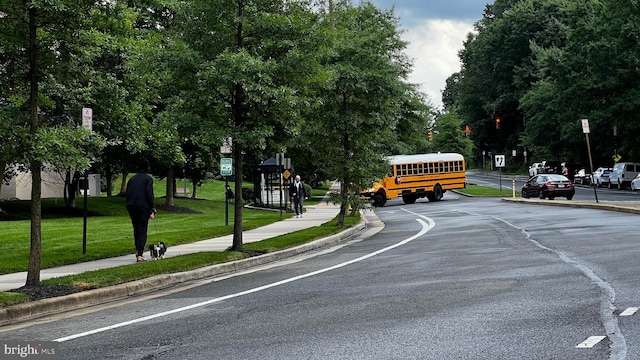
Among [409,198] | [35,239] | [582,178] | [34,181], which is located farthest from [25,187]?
[582,178]

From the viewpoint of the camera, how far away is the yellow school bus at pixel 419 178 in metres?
53.0

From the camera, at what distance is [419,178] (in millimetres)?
54781

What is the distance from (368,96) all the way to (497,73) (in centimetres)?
7789

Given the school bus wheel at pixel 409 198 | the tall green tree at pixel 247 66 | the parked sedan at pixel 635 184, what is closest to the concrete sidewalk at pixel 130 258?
the tall green tree at pixel 247 66

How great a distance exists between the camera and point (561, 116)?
2906 inches

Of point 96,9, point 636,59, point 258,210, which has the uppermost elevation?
point 636,59

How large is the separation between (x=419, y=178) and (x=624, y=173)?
1965cm

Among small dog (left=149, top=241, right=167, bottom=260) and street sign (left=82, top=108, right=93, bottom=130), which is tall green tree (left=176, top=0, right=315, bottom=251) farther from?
street sign (left=82, top=108, right=93, bottom=130)

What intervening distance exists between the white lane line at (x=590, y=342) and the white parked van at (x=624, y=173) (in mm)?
60761

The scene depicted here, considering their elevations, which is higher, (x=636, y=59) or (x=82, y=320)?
(x=636, y=59)

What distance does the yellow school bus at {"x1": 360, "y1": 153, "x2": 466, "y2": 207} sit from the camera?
2088 inches

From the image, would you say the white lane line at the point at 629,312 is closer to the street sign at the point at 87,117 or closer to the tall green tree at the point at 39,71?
the tall green tree at the point at 39,71

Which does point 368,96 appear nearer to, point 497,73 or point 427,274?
point 427,274

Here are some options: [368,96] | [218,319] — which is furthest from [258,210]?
[218,319]
